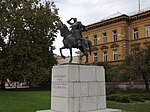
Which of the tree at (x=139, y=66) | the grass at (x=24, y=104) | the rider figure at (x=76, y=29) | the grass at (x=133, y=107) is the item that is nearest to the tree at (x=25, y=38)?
the tree at (x=139, y=66)

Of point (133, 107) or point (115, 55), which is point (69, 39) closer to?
point (133, 107)

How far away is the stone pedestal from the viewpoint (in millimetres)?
13195

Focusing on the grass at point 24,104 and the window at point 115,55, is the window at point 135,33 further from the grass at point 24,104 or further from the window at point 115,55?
the grass at point 24,104

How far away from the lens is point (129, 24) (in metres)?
56.9

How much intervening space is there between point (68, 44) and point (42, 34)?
33606 millimetres

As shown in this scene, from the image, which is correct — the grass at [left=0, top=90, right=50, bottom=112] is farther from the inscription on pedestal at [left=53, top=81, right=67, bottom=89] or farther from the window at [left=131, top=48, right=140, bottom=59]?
the window at [left=131, top=48, right=140, bottom=59]

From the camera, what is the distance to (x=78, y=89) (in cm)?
1344

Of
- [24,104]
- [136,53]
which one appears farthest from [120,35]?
[24,104]

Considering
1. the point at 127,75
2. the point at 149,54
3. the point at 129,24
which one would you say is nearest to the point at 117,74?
the point at 127,75

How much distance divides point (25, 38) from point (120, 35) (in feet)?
64.9

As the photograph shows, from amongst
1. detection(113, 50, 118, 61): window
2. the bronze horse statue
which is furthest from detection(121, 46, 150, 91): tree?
the bronze horse statue

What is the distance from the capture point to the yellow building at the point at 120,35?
53672 mm

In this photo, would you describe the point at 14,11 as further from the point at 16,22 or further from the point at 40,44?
the point at 40,44

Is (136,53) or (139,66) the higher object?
(136,53)
